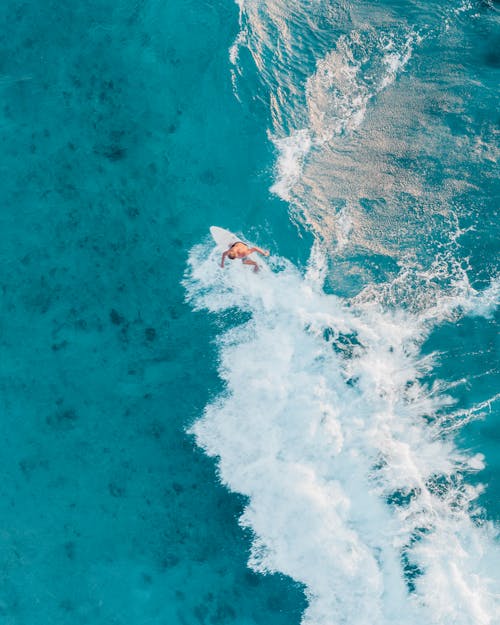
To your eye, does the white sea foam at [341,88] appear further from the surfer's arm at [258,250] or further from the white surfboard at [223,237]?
the white surfboard at [223,237]

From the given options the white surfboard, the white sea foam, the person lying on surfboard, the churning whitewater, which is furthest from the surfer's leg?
the white sea foam

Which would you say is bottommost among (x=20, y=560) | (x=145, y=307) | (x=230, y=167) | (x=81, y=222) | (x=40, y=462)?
(x=20, y=560)

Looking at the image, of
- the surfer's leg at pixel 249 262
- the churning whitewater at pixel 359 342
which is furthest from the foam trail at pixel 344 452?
the surfer's leg at pixel 249 262

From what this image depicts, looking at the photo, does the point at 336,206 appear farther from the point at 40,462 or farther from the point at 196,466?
the point at 40,462

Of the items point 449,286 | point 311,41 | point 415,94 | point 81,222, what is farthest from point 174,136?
point 449,286

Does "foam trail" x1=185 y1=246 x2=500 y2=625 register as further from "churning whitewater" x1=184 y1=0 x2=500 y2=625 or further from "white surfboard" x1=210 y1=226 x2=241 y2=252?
"white surfboard" x1=210 y1=226 x2=241 y2=252

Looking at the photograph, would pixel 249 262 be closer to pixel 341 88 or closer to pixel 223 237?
pixel 223 237

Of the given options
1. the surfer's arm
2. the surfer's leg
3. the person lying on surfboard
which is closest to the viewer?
the person lying on surfboard
